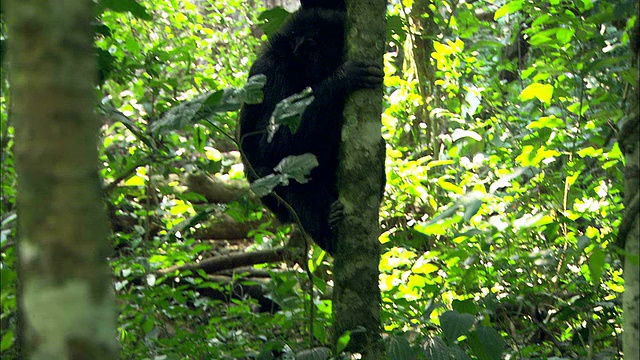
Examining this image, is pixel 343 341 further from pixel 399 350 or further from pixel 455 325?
pixel 455 325

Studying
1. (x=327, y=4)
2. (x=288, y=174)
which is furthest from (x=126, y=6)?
(x=327, y=4)

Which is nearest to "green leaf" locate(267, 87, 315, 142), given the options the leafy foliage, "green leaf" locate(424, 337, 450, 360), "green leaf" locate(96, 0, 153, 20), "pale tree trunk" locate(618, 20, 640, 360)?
the leafy foliage

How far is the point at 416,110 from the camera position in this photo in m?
5.87

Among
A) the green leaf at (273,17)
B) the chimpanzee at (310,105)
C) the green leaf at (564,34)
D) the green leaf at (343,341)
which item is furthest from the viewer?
the chimpanzee at (310,105)

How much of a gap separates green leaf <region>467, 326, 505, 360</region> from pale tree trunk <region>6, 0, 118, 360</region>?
1.56m

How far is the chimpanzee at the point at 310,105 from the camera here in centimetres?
386

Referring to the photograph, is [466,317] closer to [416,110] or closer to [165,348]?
[165,348]

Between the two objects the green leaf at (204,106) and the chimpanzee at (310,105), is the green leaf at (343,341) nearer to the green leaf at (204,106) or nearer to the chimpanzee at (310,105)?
the green leaf at (204,106)

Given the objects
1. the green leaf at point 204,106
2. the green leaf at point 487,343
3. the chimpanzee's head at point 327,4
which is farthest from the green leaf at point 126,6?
the chimpanzee's head at point 327,4

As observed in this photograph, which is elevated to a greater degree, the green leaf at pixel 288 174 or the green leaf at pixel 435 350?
the green leaf at pixel 288 174

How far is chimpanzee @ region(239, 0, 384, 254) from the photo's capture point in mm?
3863

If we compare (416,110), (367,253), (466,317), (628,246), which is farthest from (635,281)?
(416,110)

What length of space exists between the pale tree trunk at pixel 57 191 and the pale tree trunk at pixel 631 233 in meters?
1.46

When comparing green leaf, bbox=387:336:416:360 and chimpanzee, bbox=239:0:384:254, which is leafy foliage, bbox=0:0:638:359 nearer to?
green leaf, bbox=387:336:416:360
